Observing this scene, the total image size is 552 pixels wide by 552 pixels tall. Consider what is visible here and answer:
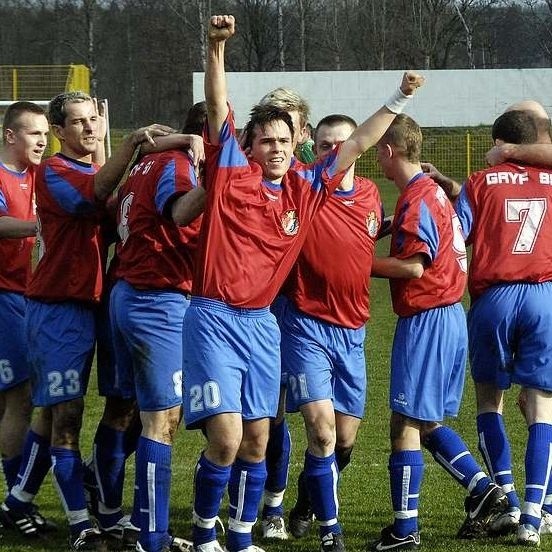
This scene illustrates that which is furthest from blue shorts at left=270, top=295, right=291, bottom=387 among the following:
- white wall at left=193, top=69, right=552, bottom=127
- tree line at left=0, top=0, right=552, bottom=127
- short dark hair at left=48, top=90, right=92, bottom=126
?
tree line at left=0, top=0, right=552, bottom=127

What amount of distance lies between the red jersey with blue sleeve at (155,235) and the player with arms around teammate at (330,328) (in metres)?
0.66

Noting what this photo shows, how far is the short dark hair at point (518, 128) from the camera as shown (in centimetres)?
656

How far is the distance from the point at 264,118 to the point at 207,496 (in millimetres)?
1858

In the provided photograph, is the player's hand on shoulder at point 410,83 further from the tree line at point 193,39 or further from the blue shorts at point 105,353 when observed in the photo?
the tree line at point 193,39

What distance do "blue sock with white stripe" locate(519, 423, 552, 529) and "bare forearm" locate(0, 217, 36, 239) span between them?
296 cm

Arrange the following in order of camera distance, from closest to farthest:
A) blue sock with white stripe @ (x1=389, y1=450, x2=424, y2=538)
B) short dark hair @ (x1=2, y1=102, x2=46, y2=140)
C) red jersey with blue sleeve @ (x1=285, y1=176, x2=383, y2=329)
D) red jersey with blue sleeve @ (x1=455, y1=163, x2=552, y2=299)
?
blue sock with white stripe @ (x1=389, y1=450, x2=424, y2=538)
red jersey with blue sleeve @ (x1=285, y1=176, x2=383, y2=329)
red jersey with blue sleeve @ (x1=455, y1=163, x2=552, y2=299)
short dark hair @ (x1=2, y1=102, x2=46, y2=140)

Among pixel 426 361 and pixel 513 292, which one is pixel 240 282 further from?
pixel 513 292

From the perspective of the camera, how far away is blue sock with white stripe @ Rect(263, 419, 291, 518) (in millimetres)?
6578

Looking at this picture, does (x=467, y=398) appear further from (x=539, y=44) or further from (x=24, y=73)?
(x=539, y=44)

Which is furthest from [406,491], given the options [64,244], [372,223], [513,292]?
[64,244]

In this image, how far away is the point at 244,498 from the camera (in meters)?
5.67

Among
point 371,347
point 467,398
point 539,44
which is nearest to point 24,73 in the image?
point 371,347

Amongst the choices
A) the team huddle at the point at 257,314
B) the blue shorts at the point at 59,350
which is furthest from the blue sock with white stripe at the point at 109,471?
the blue shorts at the point at 59,350

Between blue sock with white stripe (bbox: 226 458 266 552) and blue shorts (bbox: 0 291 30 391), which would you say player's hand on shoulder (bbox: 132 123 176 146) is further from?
blue sock with white stripe (bbox: 226 458 266 552)
